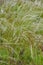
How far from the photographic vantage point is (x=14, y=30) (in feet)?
8.11

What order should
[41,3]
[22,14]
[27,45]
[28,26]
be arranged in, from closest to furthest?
1. [27,45]
2. [28,26]
3. [22,14]
4. [41,3]

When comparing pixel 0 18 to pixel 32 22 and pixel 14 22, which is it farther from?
pixel 32 22

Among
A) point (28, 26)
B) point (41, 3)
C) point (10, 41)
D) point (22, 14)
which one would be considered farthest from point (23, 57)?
point (41, 3)

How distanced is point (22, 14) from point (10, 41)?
43 centimetres

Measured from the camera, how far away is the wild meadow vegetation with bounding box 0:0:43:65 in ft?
7.32

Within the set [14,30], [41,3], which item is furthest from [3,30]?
[41,3]

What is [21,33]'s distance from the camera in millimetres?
2424

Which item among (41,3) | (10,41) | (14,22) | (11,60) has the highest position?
(41,3)

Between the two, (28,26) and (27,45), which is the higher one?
(28,26)

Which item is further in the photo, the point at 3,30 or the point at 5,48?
the point at 3,30

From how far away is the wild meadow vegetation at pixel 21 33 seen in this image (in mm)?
2232

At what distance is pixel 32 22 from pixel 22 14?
0.16m

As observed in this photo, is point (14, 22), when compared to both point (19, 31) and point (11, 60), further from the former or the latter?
point (11, 60)

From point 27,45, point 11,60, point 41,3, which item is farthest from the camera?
point 41,3
